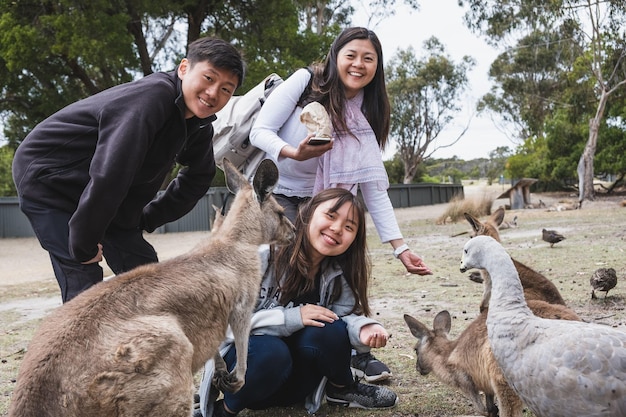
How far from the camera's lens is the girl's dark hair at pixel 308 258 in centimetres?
279

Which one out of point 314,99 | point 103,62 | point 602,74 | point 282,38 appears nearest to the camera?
point 314,99

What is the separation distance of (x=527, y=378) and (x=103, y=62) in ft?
39.3

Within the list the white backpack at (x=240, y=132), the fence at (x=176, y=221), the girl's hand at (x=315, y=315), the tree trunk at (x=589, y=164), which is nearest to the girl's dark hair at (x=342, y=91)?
the white backpack at (x=240, y=132)

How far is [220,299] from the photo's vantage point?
214cm

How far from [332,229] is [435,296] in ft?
8.57

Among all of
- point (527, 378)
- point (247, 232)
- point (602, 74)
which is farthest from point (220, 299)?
point (602, 74)

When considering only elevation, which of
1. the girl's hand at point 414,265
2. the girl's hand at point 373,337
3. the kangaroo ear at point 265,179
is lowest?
the girl's hand at point 373,337

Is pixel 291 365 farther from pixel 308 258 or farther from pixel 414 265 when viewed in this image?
pixel 414 265

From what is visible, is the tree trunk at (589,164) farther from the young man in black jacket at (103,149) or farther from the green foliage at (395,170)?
the young man in black jacket at (103,149)

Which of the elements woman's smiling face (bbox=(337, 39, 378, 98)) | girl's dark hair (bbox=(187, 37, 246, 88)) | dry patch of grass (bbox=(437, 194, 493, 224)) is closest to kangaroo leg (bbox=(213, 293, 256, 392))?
girl's dark hair (bbox=(187, 37, 246, 88))

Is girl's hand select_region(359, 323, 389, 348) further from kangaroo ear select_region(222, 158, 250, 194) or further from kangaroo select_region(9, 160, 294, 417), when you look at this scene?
kangaroo ear select_region(222, 158, 250, 194)

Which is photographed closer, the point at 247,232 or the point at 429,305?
the point at 247,232

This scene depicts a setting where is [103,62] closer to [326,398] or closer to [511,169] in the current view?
[326,398]

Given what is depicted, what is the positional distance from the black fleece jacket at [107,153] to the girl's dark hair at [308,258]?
57 centimetres
